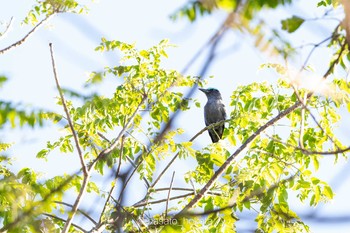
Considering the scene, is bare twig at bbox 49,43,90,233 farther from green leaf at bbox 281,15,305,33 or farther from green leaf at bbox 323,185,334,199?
green leaf at bbox 323,185,334,199

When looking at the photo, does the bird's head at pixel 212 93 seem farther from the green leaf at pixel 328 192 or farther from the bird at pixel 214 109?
the green leaf at pixel 328 192

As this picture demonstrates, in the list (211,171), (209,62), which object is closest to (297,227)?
(211,171)

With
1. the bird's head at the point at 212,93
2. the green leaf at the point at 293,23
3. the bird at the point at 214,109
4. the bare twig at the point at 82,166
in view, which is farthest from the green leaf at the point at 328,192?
the bird's head at the point at 212,93

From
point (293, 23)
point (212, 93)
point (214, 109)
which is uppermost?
point (212, 93)

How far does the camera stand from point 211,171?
6.21m

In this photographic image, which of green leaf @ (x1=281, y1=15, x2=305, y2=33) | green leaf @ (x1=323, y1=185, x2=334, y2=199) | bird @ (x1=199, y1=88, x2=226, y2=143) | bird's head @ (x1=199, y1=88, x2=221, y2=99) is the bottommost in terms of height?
green leaf @ (x1=281, y1=15, x2=305, y2=33)

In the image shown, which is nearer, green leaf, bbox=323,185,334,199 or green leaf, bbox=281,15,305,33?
green leaf, bbox=281,15,305,33

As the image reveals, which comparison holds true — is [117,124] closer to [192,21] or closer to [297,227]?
[297,227]

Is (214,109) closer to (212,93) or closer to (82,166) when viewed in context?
(212,93)

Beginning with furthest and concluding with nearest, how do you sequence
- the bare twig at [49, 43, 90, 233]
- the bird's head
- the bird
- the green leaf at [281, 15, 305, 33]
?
the bird's head, the bird, the bare twig at [49, 43, 90, 233], the green leaf at [281, 15, 305, 33]

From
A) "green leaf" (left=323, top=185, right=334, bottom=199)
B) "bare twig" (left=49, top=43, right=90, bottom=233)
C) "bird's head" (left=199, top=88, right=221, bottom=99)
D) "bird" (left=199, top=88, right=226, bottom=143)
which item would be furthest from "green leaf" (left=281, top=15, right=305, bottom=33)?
"bird's head" (left=199, top=88, right=221, bottom=99)

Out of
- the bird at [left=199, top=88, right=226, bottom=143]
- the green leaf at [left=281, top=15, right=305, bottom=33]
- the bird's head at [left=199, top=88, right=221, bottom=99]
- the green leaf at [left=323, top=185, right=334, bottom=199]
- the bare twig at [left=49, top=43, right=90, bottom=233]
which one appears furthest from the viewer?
the bird's head at [left=199, top=88, right=221, bottom=99]

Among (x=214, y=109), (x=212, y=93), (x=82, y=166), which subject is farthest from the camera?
(x=212, y=93)

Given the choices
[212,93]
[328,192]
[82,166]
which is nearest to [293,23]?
[82,166]
